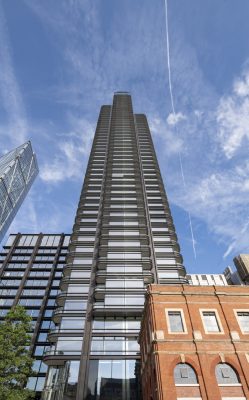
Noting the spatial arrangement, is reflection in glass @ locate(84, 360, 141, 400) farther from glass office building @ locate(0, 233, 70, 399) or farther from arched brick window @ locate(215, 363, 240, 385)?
glass office building @ locate(0, 233, 70, 399)

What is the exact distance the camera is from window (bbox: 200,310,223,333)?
20.2 meters

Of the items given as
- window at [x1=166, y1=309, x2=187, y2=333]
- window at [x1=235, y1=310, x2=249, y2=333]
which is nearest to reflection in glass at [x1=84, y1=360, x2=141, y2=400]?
window at [x1=166, y1=309, x2=187, y2=333]

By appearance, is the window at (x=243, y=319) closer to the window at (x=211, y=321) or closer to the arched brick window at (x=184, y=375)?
the window at (x=211, y=321)

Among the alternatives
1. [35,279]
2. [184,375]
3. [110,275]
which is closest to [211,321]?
[184,375]

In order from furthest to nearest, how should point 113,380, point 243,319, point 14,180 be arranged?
point 14,180
point 113,380
point 243,319

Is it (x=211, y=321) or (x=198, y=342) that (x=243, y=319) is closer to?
(x=211, y=321)

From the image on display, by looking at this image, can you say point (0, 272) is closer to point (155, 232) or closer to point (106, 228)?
point (106, 228)

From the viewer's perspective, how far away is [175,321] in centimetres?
2070

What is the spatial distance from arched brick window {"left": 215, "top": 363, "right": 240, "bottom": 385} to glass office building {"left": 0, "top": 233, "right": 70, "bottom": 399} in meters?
45.2

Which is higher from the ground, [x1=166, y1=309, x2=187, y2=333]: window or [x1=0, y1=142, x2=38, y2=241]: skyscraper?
[x1=0, y1=142, x2=38, y2=241]: skyscraper

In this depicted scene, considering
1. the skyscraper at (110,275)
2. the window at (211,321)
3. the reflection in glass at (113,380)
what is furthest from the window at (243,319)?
the skyscraper at (110,275)

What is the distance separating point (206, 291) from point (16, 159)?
4377 inches

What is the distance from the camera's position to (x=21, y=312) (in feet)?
96.3

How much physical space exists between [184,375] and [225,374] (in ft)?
8.78
